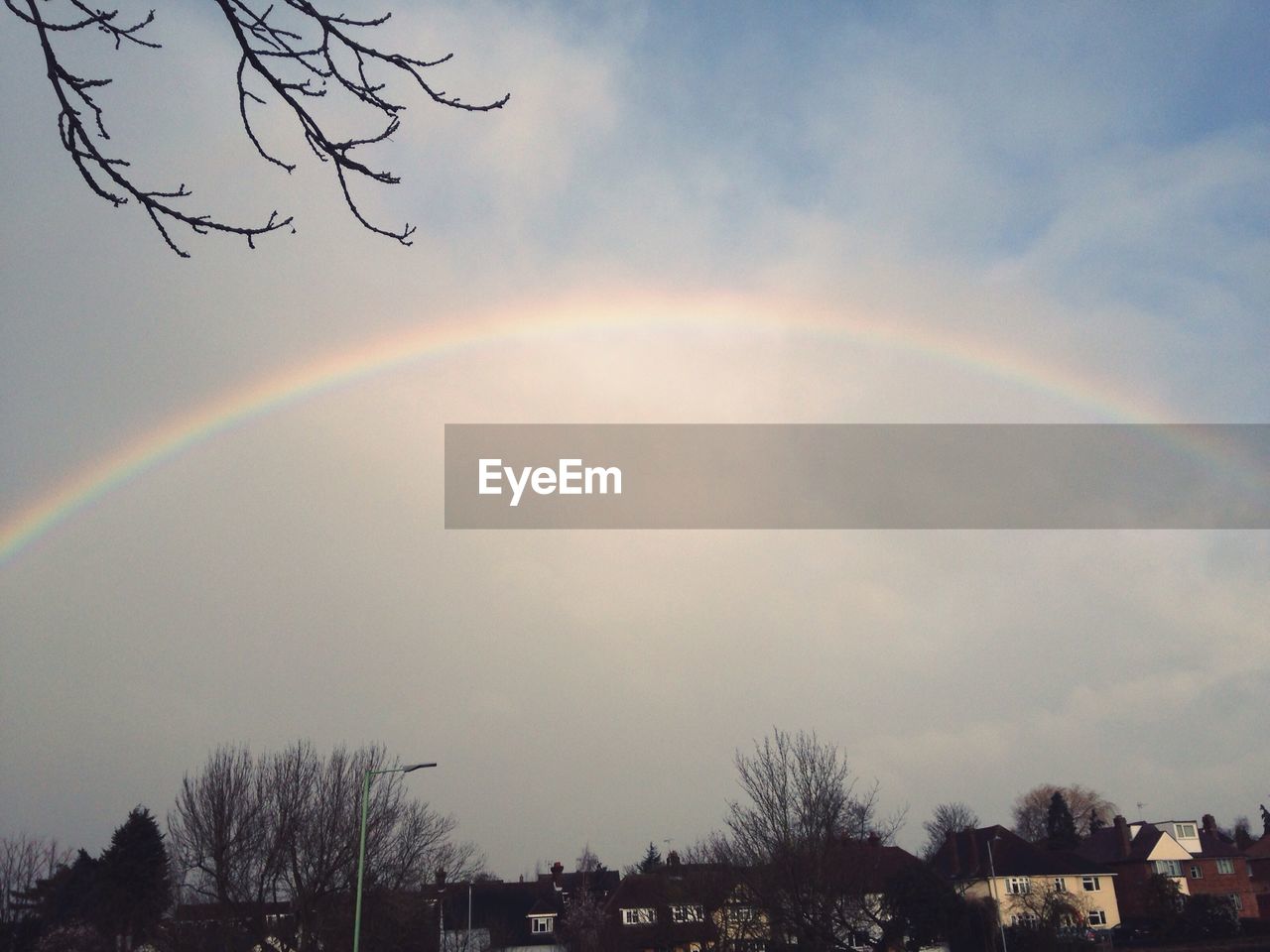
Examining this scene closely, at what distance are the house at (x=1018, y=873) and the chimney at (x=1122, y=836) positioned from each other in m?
2.70

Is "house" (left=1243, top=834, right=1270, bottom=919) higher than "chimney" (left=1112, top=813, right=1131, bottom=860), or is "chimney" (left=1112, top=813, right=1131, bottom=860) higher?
"chimney" (left=1112, top=813, right=1131, bottom=860)

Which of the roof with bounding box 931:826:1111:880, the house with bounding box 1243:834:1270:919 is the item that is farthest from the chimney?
the house with bounding box 1243:834:1270:919

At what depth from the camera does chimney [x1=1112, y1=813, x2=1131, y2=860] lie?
66.3 meters

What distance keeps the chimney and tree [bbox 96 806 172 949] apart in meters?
58.7

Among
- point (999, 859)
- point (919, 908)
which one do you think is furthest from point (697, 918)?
point (999, 859)

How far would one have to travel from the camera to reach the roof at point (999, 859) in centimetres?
6009

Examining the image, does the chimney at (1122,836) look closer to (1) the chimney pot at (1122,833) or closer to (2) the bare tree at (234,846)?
(1) the chimney pot at (1122,833)

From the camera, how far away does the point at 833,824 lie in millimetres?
29719

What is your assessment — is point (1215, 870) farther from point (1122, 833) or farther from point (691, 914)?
point (691, 914)

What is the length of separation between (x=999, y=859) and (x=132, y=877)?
50.7m

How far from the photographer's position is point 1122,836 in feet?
221

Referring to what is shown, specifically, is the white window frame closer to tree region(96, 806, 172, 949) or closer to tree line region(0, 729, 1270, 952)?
tree line region(0, 729, 1270, 952)

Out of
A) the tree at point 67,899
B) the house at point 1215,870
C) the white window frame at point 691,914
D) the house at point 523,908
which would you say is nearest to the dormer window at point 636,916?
the house at point 523,908

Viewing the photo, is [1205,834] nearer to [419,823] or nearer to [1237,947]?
[1237,947]
